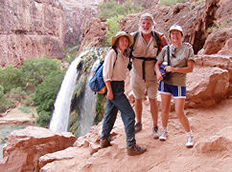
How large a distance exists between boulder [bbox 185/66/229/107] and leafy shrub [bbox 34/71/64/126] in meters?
13.3

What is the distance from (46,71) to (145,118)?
71.1 ft

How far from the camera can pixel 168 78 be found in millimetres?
2939

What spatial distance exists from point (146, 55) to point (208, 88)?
5.97 ft

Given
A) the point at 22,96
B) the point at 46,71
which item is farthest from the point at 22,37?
the point at 22,96

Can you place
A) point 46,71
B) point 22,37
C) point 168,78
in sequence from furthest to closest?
point 22,37 → point 46,71 → point 168,78

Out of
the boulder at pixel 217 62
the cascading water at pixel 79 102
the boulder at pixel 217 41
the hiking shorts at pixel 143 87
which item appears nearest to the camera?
the hiking shorts at pixel 143 87

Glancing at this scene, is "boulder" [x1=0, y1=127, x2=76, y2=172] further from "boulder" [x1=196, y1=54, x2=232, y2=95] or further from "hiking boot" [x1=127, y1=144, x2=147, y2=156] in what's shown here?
"boulder" [x1=196, y1=54, x2=232, y2=95]

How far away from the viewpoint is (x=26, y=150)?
470cm

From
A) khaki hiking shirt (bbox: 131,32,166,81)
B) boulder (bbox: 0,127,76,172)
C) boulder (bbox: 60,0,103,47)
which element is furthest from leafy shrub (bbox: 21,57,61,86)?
khaki hiking shirt (bbox: 131,32,166,81)

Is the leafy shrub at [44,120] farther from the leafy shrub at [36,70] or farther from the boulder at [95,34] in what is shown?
the leafy shrub at [36,70]

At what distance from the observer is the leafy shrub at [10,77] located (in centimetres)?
2346

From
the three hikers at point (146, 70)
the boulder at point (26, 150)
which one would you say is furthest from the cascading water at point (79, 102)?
the three hikers at point (146, 70)

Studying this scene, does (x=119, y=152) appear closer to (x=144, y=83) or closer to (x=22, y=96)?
(x=144, y=83)

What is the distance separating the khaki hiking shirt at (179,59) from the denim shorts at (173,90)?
5cm
